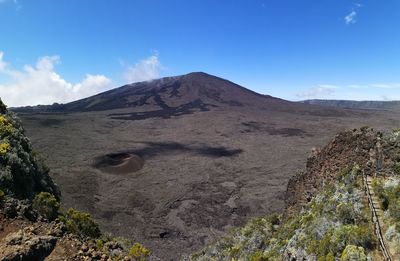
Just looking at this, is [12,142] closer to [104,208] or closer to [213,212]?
[104,208]

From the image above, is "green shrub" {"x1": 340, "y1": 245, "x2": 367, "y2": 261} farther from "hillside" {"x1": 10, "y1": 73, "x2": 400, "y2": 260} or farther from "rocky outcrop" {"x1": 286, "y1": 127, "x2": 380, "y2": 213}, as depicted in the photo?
"hillside" {"x1": 10, "y1": 73, "x2": 400, "y2": 260}

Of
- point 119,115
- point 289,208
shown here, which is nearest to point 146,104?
point 119,115

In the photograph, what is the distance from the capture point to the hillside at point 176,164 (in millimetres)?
30828

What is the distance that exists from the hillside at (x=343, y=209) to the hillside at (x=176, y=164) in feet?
42.4

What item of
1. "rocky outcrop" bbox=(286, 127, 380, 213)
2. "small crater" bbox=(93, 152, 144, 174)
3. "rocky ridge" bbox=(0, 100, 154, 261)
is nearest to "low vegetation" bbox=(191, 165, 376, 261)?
"rocky outcrop" bbox=(286, 127, 380, 213)

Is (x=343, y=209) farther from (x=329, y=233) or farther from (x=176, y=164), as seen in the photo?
(x=176, y=164)

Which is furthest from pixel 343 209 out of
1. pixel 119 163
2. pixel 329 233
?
pixel 119 163

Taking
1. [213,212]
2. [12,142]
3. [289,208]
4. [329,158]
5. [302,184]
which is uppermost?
[12,142]

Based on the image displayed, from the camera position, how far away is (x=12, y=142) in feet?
43.8

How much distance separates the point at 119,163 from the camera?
49219mm

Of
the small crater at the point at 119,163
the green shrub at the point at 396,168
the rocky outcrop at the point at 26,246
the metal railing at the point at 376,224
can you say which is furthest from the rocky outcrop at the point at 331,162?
the small crater at the point at 119,163

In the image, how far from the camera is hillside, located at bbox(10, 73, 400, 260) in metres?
30.8

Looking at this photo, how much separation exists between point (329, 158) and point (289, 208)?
3109 millimetres

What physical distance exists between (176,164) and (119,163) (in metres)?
7.94
